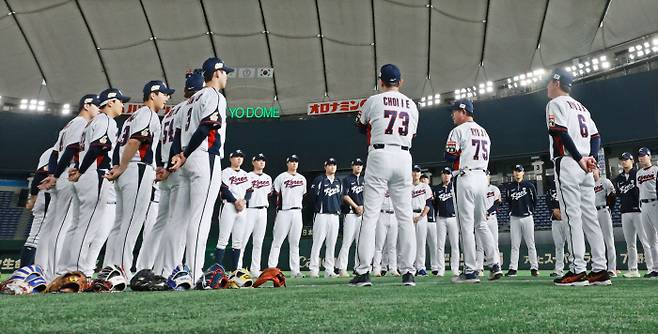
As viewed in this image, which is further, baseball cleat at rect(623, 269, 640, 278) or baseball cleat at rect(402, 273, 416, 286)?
baseball cleat at rect(623, 269, 640, 278)

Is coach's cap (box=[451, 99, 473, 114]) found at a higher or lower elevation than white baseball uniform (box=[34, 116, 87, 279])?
higher

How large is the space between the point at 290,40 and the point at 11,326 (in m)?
18.3

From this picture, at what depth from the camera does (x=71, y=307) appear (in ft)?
9.43

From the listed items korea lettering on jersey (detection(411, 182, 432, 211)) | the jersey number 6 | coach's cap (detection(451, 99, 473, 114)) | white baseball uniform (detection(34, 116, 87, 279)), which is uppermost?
coach's cap (detection(451, 99, 473, 114))

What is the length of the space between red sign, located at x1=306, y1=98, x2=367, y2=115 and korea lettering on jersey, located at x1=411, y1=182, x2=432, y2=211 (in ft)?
31.1

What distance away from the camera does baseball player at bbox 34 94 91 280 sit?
17.2ft

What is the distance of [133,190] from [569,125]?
4873 millimetres

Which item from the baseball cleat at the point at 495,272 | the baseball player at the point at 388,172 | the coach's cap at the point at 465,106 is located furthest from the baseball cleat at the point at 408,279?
the coach's cap at the point at 465,106

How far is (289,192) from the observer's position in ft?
32.6

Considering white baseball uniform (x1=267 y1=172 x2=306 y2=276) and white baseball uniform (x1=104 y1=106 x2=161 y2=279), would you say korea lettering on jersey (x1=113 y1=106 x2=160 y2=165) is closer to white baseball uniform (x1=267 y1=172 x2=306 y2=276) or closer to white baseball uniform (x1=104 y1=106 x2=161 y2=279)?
white baseball uniform (x1=104 y1=106 x2=161 y2=279)

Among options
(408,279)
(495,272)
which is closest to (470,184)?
(495,272)

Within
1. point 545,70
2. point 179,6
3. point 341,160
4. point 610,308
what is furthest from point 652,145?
point 179,6

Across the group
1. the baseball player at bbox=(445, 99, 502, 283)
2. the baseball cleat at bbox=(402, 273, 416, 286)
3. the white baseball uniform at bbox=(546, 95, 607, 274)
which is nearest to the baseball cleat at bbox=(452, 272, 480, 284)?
the baseball player at bbox=(445, 99, 502, 283)

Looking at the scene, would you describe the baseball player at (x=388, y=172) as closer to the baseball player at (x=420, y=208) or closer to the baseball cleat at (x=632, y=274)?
the baseball player at (x=420, y=208)
